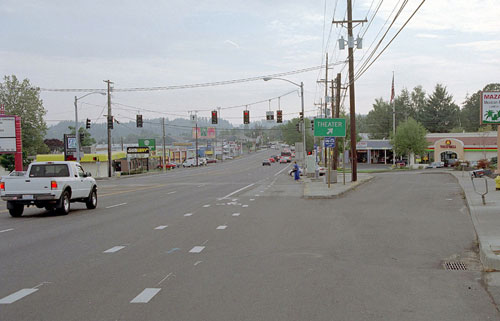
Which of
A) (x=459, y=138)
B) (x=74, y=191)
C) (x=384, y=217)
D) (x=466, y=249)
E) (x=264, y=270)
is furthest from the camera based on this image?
(x=459, y=138)

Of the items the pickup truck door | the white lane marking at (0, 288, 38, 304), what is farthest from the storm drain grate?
the pickup truck door

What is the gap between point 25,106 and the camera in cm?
7238

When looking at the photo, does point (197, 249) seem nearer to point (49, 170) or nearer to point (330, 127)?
point (49, 170)

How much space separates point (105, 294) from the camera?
661 cm

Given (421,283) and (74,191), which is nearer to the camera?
(421,283)

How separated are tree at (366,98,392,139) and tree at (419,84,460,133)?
9.55m

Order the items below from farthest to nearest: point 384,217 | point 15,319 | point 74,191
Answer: point 74,191, point 384,217, point 15,319

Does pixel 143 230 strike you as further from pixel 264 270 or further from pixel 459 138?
pixel 459 138

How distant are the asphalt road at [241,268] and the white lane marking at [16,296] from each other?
0.05 ft

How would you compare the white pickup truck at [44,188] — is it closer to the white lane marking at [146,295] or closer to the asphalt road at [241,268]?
the asphalt road at [241,268]

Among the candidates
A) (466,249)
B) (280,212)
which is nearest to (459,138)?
(280,212)

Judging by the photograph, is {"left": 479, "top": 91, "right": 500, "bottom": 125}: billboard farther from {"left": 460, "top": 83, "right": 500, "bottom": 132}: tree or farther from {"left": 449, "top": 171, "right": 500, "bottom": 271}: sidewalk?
{"left": 460, "top": 83, "right": 500, "bottom": 132}: tree

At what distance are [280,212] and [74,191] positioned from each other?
758 centimetres

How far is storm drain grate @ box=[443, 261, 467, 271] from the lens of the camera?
8266mm
